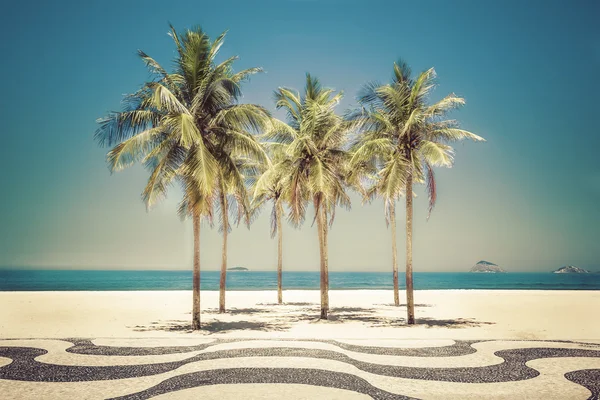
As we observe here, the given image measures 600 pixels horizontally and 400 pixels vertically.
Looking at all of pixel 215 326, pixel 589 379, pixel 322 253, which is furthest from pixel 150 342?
pixel 589 379

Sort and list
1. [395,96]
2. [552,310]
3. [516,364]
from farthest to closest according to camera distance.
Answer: [552,310]
[395,96]
[516,364]

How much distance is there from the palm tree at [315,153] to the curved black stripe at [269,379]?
937 cm

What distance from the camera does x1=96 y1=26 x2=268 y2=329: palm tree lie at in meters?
15.6

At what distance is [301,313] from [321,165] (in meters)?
9.01

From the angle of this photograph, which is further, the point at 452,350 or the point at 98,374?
the point at 452,350

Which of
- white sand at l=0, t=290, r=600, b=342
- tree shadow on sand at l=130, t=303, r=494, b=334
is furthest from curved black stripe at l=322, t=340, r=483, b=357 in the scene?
tree shadow on sand at l=130, t=303, r=494, b=334

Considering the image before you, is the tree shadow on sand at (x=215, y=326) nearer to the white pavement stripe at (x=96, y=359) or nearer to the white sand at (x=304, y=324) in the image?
the white sand at (x=304, y=324)

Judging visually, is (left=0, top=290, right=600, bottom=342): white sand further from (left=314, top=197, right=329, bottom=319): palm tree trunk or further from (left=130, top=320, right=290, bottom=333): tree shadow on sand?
(left=314, top=197, right=329, bottom=319): palm tree trunk

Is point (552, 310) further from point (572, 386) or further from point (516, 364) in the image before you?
point (572, 386)

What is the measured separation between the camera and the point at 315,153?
1850cm

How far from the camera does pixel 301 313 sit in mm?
22859

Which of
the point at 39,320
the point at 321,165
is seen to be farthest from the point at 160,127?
the point at 39,320

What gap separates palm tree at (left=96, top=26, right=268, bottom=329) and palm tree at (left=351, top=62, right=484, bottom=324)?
4.54 metres

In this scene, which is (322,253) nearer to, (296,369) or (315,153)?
(315,153)
